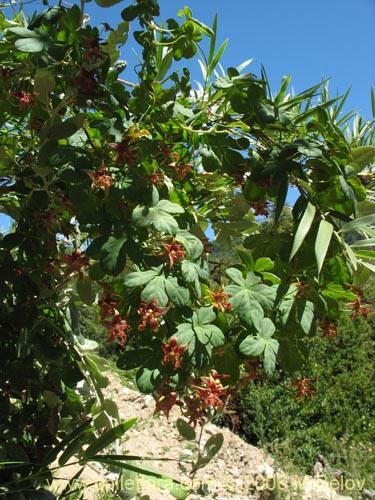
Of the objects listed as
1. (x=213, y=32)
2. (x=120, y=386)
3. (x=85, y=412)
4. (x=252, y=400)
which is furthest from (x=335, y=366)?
(x=213, y=32)

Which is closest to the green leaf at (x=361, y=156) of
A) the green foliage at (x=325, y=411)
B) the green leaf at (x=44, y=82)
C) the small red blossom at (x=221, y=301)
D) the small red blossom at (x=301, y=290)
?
the small red blossom at (x=301, y=290)

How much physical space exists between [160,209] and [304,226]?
0.26 m

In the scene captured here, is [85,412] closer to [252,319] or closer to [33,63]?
[252,319]

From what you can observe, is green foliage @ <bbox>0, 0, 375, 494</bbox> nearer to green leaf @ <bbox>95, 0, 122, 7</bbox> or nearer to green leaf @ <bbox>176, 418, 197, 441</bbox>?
green leaf @ <bbox>95, 0, 122, 7</bbox>

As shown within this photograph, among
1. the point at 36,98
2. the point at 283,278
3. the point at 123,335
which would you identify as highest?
the point at 36,98

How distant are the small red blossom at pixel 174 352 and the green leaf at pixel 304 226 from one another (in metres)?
0.25

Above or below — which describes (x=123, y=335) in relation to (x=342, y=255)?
below

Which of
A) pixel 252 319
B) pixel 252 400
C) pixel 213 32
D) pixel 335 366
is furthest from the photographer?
pixel 335 366

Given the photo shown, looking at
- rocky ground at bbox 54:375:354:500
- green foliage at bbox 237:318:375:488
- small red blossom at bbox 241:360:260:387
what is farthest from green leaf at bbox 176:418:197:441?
green foliage at bbox 237:318:375:488

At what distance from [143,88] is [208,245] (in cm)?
36

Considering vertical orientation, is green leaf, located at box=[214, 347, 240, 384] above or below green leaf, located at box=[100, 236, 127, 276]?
below

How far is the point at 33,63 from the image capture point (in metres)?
1.09

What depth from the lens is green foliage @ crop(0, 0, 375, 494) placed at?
101 cm

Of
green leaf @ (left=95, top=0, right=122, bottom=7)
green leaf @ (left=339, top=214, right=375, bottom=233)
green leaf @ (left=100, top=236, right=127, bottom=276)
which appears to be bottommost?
green leaf @ (left=100, top=236, right=127, bottom=276)
